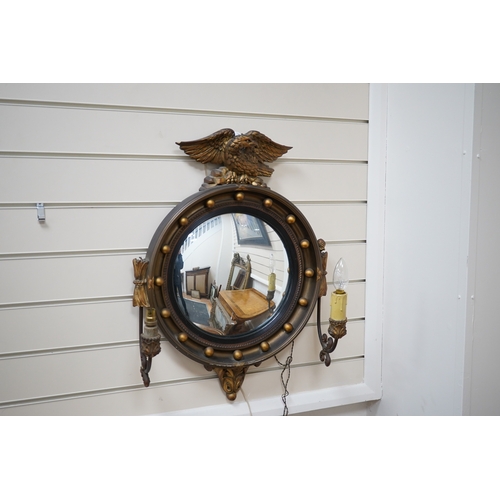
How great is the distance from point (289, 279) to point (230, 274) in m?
0.18

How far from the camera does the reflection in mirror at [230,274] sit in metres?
0.95

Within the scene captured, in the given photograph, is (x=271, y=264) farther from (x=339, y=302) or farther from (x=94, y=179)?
(x=94, y=179)

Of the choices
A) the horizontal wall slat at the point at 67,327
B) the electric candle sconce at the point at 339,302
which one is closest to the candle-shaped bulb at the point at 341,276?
the electric candle sconce at the point at 339,302

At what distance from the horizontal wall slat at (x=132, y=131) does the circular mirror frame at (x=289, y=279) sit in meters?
0.18

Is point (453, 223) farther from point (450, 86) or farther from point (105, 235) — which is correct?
point (105, 235)

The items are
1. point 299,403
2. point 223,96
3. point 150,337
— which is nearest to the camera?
point 150,337

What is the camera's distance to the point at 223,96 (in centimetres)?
99

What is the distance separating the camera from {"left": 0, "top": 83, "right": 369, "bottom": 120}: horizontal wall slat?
2.91 feet

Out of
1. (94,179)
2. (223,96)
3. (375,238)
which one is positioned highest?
(223,96)

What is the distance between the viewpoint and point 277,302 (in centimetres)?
104

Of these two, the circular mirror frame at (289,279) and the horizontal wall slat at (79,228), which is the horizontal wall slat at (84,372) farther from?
the horizontal wall slat at (79,228)

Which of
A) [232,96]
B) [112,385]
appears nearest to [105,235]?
[112,385]

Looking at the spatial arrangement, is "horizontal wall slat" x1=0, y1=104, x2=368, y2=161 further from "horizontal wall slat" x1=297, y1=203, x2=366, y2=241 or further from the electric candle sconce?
the electric candle sconce

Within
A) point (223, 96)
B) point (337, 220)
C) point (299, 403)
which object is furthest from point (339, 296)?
point (223, 96)
